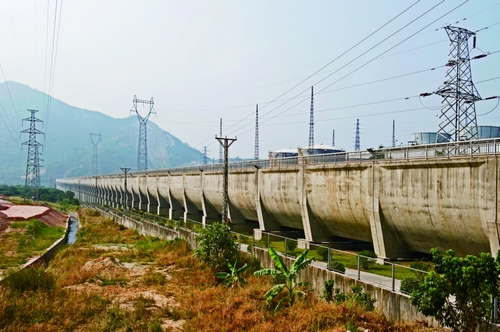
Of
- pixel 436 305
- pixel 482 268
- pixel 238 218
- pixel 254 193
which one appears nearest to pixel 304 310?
pixel 436 305

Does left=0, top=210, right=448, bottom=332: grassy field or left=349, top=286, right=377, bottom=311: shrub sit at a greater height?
left=349, top=286, right=377, bottom=311: shrub

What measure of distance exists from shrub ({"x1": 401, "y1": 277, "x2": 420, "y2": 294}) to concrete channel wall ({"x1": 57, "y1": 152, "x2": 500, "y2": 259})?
15.2 feet

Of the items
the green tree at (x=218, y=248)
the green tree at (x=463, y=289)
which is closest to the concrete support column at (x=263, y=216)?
the green tree at (x=218, y=248)

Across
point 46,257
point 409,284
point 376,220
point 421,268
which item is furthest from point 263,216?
point 409,284

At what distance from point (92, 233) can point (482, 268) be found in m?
49.3

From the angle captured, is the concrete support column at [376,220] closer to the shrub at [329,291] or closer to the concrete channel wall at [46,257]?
the shrub at [329,291]

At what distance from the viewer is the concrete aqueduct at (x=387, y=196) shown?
17.8 meters

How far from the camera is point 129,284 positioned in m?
24.0

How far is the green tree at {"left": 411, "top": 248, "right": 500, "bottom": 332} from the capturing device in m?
10.7

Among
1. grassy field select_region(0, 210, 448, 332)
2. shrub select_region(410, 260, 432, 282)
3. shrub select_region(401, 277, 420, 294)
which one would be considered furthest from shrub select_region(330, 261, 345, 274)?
shrub select_region(401, 277, 420, 294)

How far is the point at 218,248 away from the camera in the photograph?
81.6ft

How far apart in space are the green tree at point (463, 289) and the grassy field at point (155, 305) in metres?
2.54

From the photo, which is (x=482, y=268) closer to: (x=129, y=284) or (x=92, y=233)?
(x=129, y=284)

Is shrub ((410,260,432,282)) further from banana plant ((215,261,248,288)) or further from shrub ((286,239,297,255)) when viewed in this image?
banana plant ((215,261,248,288))
